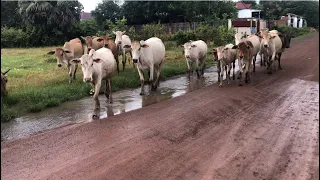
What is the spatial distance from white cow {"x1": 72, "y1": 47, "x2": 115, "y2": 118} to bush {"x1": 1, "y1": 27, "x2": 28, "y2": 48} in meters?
27.5

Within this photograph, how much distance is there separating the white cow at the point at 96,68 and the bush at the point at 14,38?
1084 inches

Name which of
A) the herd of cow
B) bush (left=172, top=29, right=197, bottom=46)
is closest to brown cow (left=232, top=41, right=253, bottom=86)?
the herd of cow

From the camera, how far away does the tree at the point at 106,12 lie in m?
36.2

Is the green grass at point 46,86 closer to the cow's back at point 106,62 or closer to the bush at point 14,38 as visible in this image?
the cow's back at point 106,62

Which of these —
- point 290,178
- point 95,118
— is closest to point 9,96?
point 95,118

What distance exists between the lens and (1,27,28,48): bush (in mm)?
34719

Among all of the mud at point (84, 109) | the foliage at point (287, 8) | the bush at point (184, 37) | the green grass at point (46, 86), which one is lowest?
the mud at point (84, 109)

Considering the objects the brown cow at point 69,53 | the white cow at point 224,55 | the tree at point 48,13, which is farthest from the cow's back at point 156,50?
the tree at point 48,13

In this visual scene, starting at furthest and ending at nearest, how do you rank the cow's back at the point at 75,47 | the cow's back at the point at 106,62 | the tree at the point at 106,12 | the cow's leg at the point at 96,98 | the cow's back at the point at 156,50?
1. the tree at the point at 106,12
2. the cow's back at the point at 75,47
3. the cow's back at the point at 156,50
4. the cow's back at the point at 106,62
5. the cow's leg at the point at 96,98

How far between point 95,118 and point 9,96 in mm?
3175

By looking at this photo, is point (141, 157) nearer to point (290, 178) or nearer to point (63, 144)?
point (63, 144)

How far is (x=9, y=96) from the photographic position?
401 inches

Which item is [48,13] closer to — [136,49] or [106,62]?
[136,49]

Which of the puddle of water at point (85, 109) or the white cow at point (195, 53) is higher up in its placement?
the white cow at point (195, 53)
